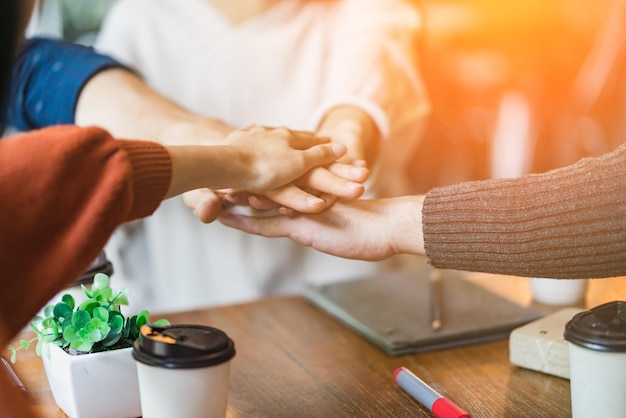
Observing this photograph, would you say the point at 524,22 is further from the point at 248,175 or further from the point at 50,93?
the point at 248,175

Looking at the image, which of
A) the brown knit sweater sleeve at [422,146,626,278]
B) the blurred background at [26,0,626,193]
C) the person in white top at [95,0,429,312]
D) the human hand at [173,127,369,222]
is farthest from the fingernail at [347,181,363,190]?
the blurred background at [26,0,626,193]

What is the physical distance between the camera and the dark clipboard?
0.97 meters

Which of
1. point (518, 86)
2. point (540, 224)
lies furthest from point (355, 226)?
point (518, 86)

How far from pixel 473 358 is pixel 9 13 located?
64 centimetres

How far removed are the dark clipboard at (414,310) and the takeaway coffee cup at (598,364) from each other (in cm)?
27

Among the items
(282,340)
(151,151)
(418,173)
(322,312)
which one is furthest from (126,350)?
(418,173)

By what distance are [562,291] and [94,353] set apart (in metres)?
0.68

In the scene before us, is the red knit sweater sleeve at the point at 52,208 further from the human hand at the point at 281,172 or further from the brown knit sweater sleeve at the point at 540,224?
the brown knit sweater sleeve at the point at 540,224

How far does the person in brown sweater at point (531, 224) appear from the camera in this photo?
0.81m

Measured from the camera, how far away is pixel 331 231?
102 cm

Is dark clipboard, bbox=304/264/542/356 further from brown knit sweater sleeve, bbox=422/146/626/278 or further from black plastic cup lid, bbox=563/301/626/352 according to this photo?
black plastic cup lid, bbox=563/301/626/352

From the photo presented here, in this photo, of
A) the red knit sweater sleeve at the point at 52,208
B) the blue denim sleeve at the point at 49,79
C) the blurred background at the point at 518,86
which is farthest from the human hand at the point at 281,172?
the blurred background at the point at 518,86

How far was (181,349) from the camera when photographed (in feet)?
2.14

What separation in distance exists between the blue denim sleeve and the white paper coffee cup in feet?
2.76
